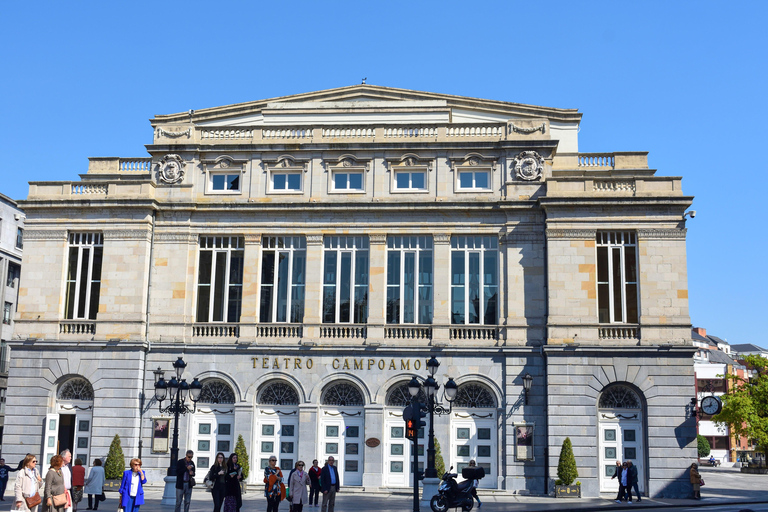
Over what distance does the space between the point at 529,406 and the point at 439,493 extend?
32.6ft

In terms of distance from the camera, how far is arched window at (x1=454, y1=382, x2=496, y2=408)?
3431 cm

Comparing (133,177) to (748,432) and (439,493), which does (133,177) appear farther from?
(748,432)

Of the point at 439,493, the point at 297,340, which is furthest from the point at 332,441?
the point at 439,493

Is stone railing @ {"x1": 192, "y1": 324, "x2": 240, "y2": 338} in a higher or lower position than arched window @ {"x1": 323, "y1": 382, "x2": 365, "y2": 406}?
higher

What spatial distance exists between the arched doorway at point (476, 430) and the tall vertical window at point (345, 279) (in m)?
5.48

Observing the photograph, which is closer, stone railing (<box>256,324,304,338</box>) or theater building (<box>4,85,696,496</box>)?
theater building (<box>4,85,696,496</box>)

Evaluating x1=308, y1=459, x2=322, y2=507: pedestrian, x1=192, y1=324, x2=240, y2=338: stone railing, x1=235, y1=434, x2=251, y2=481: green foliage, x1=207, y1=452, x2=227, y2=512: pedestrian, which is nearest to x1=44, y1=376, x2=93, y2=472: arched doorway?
x1=192, y1=324, x2=240, y2=338: stone railing

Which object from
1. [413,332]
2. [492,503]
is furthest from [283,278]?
[492,503]

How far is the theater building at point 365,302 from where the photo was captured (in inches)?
1309

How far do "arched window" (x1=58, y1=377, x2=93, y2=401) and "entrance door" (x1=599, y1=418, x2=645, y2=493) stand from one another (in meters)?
21.8

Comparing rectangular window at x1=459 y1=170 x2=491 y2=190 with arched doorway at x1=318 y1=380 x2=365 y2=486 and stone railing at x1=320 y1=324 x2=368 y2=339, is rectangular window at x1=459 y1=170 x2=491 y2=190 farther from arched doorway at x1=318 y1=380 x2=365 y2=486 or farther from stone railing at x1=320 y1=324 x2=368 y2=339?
arched doorway at x1=318 y1=380 x2=365 y2=486

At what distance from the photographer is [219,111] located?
42.9 meters

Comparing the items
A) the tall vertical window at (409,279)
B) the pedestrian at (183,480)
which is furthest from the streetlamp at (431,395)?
the tall vertical window at (409,279)

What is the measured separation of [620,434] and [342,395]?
11.5 metres
